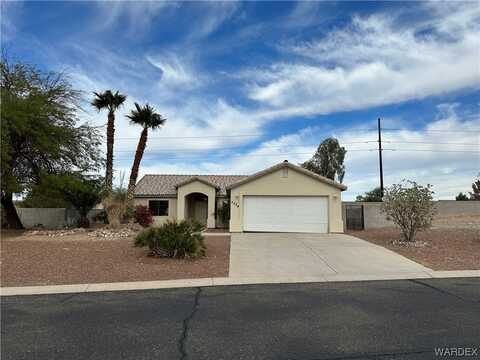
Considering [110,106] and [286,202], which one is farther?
[110,106]

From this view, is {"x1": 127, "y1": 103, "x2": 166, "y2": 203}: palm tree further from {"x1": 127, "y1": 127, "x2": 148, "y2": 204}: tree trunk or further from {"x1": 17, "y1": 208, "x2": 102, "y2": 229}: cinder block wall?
{"x1": 17, "y1": 208, "x2": 102, "y2": 229}: cinder block wall

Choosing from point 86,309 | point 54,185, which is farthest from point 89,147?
point 86,309

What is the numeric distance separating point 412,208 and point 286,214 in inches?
290

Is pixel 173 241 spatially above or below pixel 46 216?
below

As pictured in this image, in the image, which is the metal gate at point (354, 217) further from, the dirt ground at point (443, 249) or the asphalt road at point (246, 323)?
the asphalt road at point (246, 323)

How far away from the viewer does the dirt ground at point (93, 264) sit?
10258mm

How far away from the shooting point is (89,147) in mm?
23000

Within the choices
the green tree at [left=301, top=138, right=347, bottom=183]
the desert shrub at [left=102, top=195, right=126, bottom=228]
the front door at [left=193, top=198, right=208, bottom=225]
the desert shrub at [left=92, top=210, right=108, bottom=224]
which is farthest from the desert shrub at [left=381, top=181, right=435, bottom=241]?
the green tree at [left=301, top=138, right=347, bottom=183]

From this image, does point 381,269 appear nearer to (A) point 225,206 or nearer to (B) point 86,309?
(B) point 86,309

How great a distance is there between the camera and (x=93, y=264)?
11828 millimetres

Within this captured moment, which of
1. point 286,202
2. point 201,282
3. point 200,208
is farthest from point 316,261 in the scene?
point 200,208

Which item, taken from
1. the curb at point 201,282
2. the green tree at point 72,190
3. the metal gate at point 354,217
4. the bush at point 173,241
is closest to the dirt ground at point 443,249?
the curb at point 201,282

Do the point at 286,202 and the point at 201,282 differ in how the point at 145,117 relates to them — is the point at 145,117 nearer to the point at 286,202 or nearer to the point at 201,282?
the point at 286,202

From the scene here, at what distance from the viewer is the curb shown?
29.3ft
